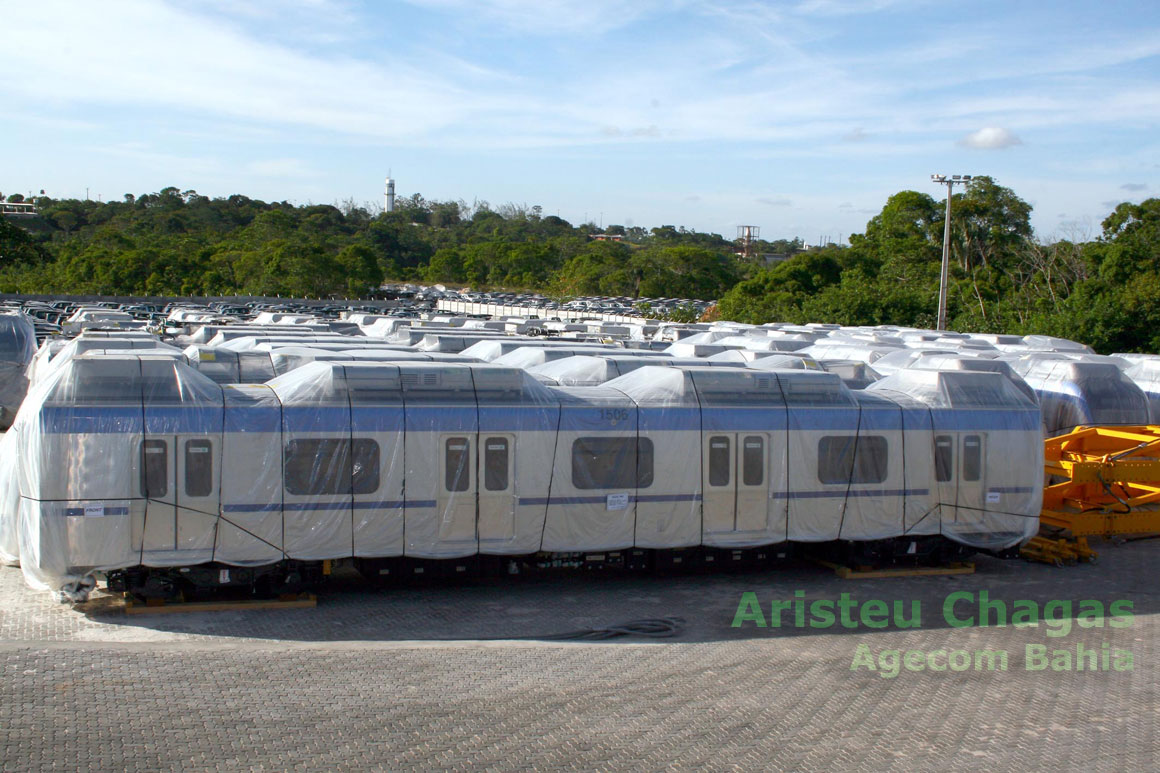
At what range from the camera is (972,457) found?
1360 centimetres

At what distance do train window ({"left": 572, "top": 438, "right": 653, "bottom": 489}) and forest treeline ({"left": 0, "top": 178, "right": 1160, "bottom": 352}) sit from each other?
32.6 metres

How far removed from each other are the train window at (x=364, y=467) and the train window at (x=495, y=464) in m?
1.29

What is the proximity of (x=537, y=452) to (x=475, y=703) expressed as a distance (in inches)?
174

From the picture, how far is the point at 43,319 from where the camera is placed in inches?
1804

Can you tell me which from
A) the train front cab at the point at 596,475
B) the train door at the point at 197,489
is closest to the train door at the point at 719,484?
the train front cab at the point at 596,475

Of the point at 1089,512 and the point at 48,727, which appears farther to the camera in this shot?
the point at 1089,512

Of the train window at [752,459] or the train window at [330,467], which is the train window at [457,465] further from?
the train window at [752,459]

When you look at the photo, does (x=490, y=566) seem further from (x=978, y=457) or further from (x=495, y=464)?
(x=978, y=457)

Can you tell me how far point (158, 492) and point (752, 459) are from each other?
23.1ft

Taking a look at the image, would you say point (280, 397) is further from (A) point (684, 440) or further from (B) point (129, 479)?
(A) point (684, 440)

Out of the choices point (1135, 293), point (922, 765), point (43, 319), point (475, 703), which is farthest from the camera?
point (43, 319)

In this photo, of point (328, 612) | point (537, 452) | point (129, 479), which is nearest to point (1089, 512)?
point (537, 452)

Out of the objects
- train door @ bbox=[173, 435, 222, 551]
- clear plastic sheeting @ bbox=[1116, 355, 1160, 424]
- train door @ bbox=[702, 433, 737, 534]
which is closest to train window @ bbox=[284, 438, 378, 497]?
train door @ bbox=[173, 435, 222, 551]

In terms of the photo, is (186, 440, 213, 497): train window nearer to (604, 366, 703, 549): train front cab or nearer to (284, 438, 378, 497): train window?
(284, 438, 378, 497): train window
